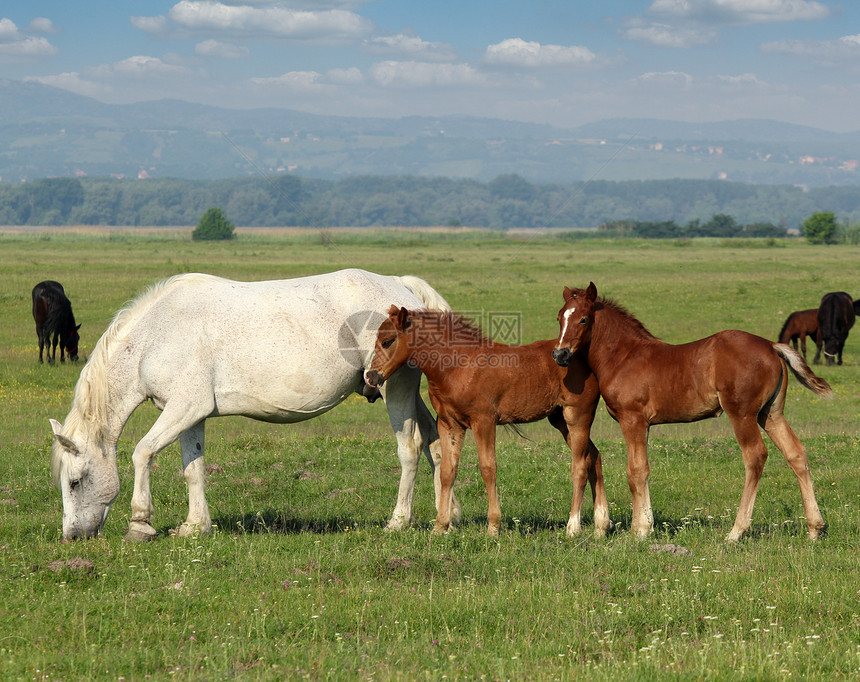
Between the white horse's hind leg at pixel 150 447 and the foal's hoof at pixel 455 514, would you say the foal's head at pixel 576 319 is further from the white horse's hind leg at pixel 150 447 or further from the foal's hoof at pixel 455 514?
the white horse's hind leg at pixel 150 447

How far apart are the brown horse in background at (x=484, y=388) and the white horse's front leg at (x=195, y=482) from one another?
6.50 feet

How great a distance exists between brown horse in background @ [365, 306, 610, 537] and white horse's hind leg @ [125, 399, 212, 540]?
1845 millimetres

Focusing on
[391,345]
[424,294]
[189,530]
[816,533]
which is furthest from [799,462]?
[189,530]

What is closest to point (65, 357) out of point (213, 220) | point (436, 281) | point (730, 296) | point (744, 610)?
point (744, 610)

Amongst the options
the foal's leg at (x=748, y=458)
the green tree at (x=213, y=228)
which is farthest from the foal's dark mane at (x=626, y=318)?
the green tree at (x=213, y=228)

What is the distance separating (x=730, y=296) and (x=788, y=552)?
106 ft

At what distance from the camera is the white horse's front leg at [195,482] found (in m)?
8.09

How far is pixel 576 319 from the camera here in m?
7.82

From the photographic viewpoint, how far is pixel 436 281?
149ft

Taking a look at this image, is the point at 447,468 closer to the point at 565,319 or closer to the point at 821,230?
the point at 565,319

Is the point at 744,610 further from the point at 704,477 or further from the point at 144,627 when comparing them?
the point at 704,477

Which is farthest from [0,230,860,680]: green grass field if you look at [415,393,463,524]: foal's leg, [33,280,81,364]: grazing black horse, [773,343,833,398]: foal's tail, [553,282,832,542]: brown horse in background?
[33,280,81,364]: grazing black horse

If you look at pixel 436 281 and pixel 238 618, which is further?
pixel 436 281

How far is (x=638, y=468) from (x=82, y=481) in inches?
209
